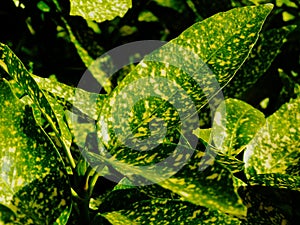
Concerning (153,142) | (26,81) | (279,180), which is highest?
(26,81)

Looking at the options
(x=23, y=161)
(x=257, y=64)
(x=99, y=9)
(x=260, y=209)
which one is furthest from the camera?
(x=257, y=64)

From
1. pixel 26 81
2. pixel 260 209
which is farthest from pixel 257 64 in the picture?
pixel 26 81

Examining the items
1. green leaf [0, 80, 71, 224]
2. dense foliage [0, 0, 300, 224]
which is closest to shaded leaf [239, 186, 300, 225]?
dense foliage [0, 0, 300, 224]

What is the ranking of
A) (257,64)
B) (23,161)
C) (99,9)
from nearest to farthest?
1. (23,161)
2. (99,9)
3. (257,64)

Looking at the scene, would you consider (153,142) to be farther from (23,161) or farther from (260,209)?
(260,209)

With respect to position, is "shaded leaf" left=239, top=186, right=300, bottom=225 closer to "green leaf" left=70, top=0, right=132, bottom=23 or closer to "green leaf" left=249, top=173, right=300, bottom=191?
"green leaf" left=249, top=173, right=300, bottom=191

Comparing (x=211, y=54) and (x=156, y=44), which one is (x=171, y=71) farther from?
(x=156, y=44)
